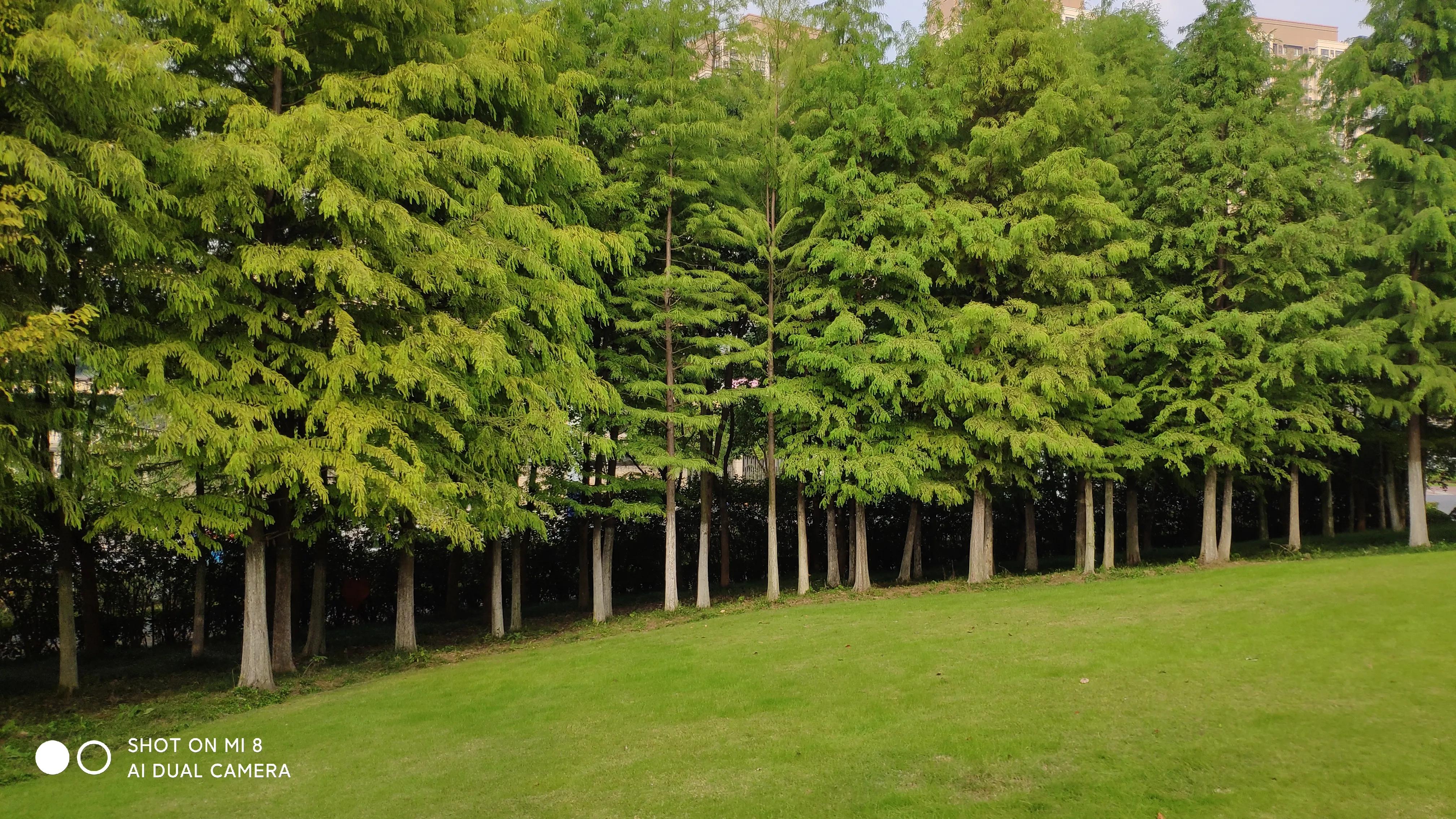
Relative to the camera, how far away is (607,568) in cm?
1614

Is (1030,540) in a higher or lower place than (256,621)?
lower

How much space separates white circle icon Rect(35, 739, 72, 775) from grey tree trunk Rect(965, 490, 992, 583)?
14.6m

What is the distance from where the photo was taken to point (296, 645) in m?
14.8

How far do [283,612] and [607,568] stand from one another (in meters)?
6.14

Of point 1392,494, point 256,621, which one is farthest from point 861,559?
point 1392,494

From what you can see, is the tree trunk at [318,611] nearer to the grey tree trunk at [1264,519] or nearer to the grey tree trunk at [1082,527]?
the grey tree trunk at [1082,527]

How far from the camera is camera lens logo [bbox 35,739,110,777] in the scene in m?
7.25

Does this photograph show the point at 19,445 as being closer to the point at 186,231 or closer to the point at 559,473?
the point at 186,231

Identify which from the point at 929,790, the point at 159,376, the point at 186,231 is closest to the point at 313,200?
the point at 186,231

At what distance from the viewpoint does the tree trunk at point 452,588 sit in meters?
17.5

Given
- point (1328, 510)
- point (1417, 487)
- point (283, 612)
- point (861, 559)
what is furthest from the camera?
point (1328, 510)

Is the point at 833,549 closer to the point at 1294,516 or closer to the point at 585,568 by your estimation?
the point at 585,568

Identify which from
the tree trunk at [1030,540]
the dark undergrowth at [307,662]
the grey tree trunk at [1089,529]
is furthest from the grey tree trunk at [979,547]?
the tree trunk at [1030,540]

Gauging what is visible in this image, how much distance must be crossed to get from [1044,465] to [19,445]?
19.0 meters
